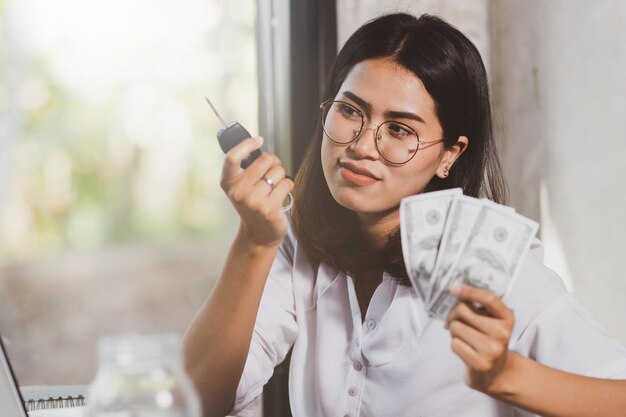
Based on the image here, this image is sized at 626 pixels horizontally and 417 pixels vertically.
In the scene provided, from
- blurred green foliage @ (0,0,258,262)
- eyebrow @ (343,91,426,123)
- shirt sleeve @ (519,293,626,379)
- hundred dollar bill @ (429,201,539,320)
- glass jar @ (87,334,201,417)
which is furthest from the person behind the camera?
blurred green foliage @ (0,0,258,262)

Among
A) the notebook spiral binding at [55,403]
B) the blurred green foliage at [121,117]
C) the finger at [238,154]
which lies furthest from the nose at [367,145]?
the notebook spiral binding at [55,403]

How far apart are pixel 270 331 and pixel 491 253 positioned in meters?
0.48

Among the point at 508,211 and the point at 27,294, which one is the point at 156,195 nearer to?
the point at 27,294

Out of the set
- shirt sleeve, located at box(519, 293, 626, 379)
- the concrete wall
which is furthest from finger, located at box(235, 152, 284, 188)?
the concrete wall

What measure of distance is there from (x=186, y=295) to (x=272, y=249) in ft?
2.19

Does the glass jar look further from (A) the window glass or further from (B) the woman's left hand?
(A) the window glass

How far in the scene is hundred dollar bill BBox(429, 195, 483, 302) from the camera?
2.96ft

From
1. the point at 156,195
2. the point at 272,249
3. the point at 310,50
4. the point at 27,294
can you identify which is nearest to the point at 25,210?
the point at 27,294

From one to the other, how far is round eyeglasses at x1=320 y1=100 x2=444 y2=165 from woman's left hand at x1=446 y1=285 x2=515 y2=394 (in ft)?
1.19

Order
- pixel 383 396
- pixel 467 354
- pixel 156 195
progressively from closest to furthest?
pixel 467 354 < pixel 383 396 < pixel 156 195

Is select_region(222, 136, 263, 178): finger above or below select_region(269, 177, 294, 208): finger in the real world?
above

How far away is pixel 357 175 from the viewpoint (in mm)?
1141

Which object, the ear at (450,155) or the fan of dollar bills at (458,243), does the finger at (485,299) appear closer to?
the fan of dollar bills at (458,243)

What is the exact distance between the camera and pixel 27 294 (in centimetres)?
186
